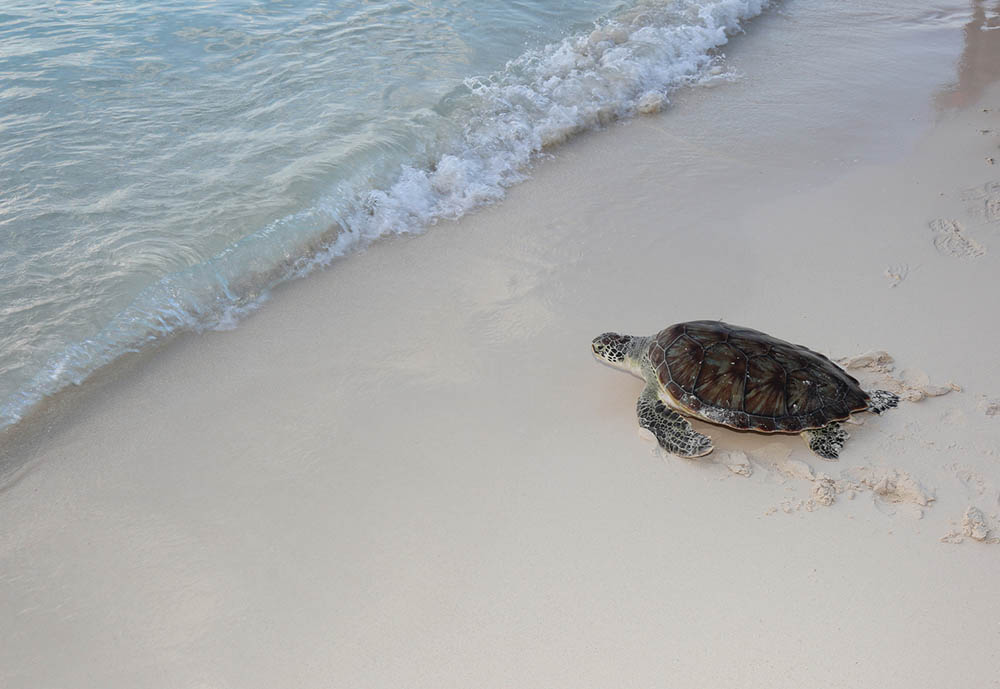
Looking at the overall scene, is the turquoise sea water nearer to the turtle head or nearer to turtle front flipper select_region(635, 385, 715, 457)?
the turtle head

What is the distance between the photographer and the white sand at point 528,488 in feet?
8.77

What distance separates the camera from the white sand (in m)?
2.67

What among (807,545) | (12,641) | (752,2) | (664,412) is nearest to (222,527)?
(12,641)

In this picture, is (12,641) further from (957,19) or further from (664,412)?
(957,19)

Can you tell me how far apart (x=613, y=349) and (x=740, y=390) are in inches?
26.8

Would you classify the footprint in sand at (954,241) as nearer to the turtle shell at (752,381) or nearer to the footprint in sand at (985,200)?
the footprint in sand at (985,200)

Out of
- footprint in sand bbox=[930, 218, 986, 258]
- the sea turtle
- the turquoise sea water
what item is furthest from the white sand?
the turquoise sea water

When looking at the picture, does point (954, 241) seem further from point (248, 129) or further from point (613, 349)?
point (248, 129)

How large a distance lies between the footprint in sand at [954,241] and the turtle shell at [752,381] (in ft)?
5.45

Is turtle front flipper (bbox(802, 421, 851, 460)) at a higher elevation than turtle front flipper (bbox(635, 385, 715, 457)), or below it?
below

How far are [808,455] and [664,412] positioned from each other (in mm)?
677

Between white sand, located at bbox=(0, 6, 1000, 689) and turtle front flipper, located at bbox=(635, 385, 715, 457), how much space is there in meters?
0.09

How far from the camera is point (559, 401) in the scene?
12.4 ft

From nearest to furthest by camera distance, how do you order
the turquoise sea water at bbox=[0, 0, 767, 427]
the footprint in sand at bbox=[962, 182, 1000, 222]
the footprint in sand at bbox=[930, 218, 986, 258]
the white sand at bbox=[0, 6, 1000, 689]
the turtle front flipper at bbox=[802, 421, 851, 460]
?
1. the white sand at bbox=[0, 6, 1000, 689]
2. the turtle front flipper at bbox=[802, 421, 851, 460]
3. the footprint in sand at bbox=[930, 218, 986, 258]
4. the turquoise sea water at bbox=[0, 0, 767, 427]
5. the footprint in sand at bbox=[962, 182, 1000, 222]
